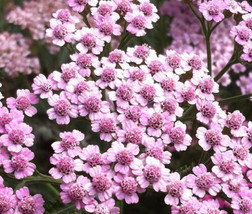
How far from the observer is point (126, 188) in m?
1.29

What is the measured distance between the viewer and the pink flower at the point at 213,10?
1.69m

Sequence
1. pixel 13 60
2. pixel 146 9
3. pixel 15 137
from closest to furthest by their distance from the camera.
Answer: pixel 15 137
pixel 146 9
pixel 13 60

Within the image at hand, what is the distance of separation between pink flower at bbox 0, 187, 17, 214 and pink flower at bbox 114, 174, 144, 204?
0.28 metres

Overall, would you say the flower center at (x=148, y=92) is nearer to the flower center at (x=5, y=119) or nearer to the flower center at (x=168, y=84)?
the flower center at (x=168, y=84)

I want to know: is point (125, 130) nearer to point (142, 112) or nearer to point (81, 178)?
point (142, 112)

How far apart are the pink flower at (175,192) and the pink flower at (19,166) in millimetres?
377

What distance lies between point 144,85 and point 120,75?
0.29ft

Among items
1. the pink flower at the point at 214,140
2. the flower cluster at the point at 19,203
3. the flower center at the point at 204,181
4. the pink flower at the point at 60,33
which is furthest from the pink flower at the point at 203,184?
the pink flower at the point at 60,33

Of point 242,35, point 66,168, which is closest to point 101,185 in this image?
point 66,168

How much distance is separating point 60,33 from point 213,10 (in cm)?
53

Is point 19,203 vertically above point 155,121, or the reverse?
point 155,121

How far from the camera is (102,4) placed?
1.69m

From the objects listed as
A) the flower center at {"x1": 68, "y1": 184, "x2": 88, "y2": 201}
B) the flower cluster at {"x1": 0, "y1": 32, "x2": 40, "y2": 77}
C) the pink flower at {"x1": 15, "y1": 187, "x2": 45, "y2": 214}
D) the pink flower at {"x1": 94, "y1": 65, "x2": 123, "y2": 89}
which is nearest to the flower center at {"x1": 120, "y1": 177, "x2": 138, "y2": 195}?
the flower center at {"x1": 68, "y1": 184, "x2": 88, "y2": 201}

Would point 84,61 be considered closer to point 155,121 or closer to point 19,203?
point 155,121
